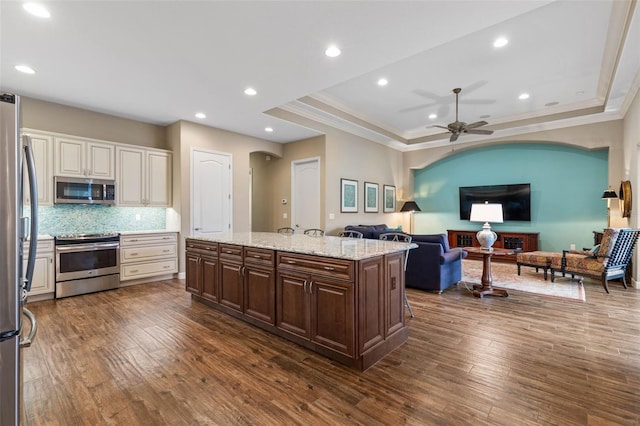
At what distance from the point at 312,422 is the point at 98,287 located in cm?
439

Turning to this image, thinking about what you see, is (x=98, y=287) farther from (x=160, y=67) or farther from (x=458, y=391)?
(x=458, y=391)

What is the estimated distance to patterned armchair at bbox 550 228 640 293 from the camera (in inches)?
174

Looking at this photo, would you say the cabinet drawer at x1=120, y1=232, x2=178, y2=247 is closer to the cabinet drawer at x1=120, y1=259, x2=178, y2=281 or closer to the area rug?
the cabinet drawer at x1=120, y1=259, x2=178, y2=281

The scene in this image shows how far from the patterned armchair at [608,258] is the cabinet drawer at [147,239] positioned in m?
6.68

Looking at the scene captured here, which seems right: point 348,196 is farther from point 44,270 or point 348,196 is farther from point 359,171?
point 44,270

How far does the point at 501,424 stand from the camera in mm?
1770

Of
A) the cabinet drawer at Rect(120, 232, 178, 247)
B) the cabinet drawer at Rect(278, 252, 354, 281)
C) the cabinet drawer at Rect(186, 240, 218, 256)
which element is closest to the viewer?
the cabinet drawer at Rect(278, 252, 354, 281)

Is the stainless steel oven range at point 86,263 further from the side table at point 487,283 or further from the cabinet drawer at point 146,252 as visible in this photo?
the side table at point 487,283

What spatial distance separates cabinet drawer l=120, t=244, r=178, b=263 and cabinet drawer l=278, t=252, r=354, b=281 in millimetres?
3426

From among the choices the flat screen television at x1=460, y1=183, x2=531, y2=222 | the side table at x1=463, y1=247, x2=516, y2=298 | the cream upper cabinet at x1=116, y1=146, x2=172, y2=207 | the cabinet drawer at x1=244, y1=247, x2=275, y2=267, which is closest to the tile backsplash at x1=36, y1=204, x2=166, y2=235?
the cream upper cabinet at x1=116, y1=146, x2=172, y2=207

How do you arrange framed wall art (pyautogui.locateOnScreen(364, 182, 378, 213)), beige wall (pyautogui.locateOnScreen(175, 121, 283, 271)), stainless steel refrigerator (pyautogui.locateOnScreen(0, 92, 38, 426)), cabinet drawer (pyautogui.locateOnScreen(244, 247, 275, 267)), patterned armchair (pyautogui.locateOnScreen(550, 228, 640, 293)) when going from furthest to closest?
1. framed wall art (pyautogui.locateOnScreen(364, 182, 378, 213))
2. beige wall (pyautogui.locateOnScreen(175, 121, 283, 271))
3. patterned armchair (pyautogui.locateOnScreen(550, 228, 640, 293))
4. cabinet drawer (pyautogui.locateOnScreen(244, 247, 275, 267))
5. stainless steel refrigerator (pyautogui.locateOnScreen(0, 92, 38, 426))

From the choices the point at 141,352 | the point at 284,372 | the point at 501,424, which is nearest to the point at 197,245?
the point at 141,352

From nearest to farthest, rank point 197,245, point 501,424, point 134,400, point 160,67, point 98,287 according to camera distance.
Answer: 1. point 501,424
2. point 134,400
3. point 160,67
4. point 197,245
5. point 98,287

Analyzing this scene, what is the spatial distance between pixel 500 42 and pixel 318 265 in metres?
3.46
